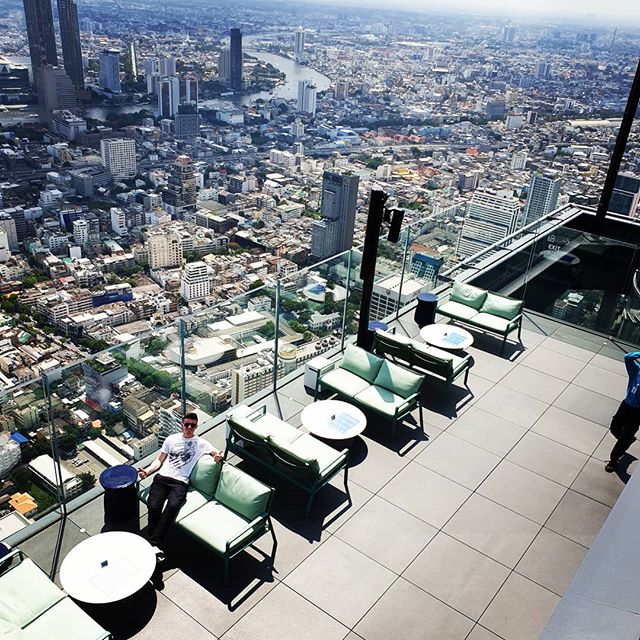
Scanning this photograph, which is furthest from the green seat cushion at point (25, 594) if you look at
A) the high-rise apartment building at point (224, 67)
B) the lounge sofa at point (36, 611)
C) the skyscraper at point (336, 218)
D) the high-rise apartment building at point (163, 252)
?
the high-rise apartment building at point (224, 67)

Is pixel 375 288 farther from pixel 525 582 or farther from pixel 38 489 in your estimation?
pixel 38 489

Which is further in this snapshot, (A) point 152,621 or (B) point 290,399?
(B) point 290,399

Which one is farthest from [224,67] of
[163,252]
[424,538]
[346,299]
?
[424,538]

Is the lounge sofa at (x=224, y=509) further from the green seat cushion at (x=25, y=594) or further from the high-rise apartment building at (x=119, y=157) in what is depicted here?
the high-rise apartment building at (x=119, y=157)

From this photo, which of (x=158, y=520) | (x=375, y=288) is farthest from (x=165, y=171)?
(x=158, y=520)

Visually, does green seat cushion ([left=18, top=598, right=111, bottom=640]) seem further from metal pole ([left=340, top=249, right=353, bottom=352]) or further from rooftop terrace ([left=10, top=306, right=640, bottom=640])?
metal pole ([left=340, top=249, right=353, bottom=352])

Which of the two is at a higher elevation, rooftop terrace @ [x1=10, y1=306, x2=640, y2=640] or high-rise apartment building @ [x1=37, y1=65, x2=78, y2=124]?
rooftop terrace @ [x1=10, y1=306, x2=640, y2=640]

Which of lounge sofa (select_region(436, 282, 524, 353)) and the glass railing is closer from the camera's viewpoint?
the glass railing

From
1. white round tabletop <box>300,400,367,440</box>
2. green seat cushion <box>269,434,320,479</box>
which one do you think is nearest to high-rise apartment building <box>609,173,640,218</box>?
white round tabletop <box>300,400,367,440</box>
